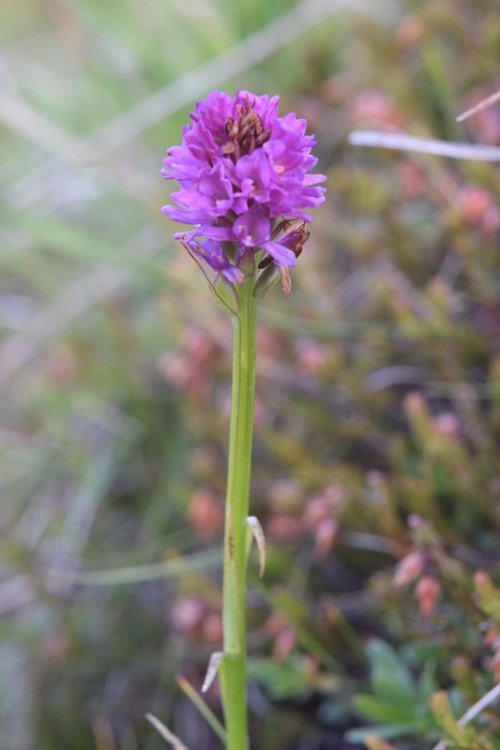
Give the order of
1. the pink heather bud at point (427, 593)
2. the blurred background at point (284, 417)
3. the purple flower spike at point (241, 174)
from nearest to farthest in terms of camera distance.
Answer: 1. the purple flower spike at point (241, 174)
2. the pink heather bud at point (427, 593)
3. the blurred background at point (284, 417)

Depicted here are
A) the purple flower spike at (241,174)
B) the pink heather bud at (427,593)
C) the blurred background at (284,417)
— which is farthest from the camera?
the blurred background at (284,417)

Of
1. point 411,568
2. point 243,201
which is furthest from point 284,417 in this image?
point 243,201

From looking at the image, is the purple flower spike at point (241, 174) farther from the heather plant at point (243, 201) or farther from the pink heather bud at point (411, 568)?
the pink heather bud at point (411, 568)

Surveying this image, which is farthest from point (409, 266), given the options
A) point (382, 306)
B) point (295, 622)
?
point (295, 622)

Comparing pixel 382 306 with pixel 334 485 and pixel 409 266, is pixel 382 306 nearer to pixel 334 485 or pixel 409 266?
pixel 409 266

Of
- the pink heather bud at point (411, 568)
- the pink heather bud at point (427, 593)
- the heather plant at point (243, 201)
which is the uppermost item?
the heather plant at point (243, 201)

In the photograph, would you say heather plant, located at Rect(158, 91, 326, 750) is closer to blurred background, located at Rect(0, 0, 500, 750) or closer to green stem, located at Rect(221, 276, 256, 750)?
green stem, located at Rect(221, 276, 256, 750)

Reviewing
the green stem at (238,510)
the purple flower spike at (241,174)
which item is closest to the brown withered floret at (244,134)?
the purple flower spike at (241,174)
